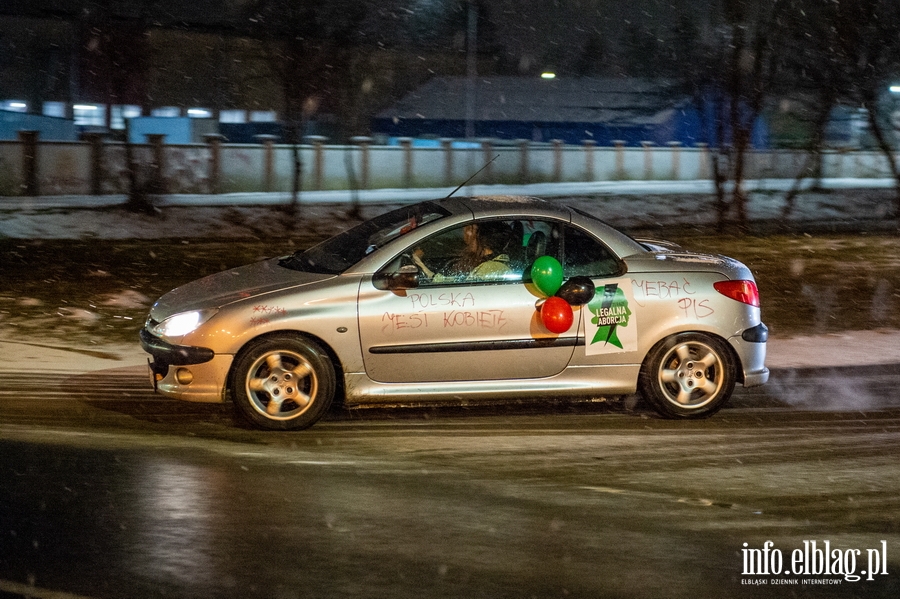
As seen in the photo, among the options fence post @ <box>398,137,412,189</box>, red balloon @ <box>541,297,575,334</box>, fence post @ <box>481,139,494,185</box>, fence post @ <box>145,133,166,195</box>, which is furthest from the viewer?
fence post @ <box>481,139,494,185</box>

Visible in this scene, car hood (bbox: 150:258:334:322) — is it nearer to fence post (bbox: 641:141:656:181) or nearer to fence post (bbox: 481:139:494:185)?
fence post (bbox: 481:139:494:185)

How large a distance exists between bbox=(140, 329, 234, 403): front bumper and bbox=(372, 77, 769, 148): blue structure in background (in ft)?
179

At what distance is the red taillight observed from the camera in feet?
26.6

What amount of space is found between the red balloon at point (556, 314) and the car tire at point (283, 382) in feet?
4.89

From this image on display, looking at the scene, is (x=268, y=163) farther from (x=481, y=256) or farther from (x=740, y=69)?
(x=481, y=256)

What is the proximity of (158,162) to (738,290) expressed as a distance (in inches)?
1087

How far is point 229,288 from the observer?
7.80 meters

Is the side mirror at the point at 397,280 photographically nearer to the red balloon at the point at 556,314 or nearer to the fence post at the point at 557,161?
the red balloon at the point at 556,314

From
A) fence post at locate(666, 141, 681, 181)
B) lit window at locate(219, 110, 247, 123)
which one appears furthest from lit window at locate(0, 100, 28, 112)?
fence post at locate(666, 141, 681, 181)

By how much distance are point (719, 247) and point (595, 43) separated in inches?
3669

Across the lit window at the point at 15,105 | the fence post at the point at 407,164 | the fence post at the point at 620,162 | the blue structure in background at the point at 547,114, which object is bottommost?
the fence post at the point at 407,164

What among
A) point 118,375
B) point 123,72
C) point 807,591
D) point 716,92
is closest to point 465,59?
point 123,72

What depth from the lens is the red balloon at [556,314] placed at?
771cm

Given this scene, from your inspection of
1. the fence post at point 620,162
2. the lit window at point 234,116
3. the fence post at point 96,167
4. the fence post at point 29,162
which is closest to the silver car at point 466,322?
the fence post at point 29,162
